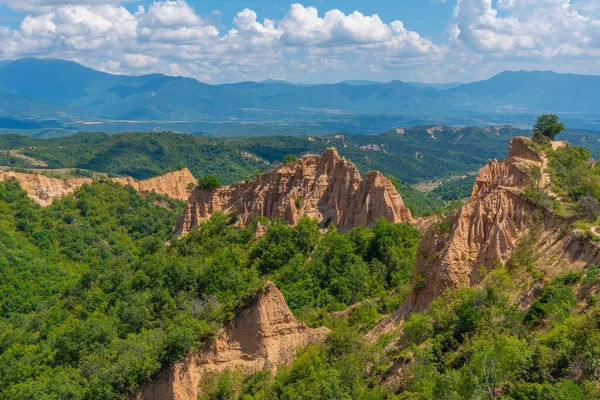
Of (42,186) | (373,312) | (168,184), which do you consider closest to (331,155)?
(373,312)

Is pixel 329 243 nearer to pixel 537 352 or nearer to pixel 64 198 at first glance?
pixel 537 352

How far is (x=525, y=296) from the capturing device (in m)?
26.4

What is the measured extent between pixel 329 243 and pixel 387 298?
1205cm

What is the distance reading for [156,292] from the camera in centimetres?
4597

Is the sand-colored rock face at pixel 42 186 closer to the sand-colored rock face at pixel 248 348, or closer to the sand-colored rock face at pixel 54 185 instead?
the sand-colored rock face at pixel 54 185

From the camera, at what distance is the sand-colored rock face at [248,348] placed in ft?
98.5

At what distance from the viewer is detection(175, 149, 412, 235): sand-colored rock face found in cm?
5219

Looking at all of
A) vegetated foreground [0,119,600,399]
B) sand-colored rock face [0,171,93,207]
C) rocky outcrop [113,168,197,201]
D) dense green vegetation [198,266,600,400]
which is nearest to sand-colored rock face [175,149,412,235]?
vegetated foreground [0,119,600,399]

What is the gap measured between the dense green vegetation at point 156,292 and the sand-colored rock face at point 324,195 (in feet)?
9.12

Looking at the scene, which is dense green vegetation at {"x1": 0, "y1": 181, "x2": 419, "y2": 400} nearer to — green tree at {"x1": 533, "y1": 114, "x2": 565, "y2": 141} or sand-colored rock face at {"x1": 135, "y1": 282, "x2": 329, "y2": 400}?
sand-colored rock face at {"x1": 135, "y1": 282, "x2": 329, "y2": 400}

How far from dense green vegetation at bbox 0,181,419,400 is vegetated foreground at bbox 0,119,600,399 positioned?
15 cm

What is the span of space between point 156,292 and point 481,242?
2616cm

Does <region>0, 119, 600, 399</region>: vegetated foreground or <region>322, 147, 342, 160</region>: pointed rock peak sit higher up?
<region>322, 147, 342, 160</region>: pointed rock peak

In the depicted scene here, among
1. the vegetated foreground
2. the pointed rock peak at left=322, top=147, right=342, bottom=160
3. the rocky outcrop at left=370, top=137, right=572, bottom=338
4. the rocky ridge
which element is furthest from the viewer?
the pointed rock peak at left=322, top=147, right=342, bottom=160
